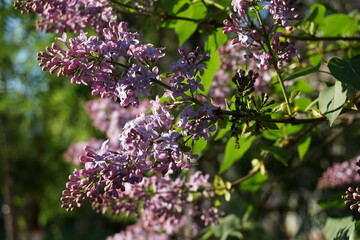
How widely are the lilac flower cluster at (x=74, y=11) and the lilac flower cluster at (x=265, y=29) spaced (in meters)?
0.53

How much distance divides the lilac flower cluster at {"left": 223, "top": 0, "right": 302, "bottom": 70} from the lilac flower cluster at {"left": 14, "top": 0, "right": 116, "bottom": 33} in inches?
20.9

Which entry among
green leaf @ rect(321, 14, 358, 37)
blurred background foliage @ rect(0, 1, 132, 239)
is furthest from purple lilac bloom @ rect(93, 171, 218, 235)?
blurred background foliage @ rect(0, 1, 132, 239)

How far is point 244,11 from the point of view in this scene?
1204 mm

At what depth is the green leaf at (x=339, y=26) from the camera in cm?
200

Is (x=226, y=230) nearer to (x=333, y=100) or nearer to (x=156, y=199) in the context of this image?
(x=156, y=199)

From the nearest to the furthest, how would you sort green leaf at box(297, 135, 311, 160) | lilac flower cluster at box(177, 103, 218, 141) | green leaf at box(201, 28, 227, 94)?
lilac flower cluster at box(177, 103, 218, 141) < green leaf at box(201, 28, 227, 94) < green leaf at box(297, 135, 311, 160)

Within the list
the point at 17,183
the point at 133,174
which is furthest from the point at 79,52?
the point at 17,183

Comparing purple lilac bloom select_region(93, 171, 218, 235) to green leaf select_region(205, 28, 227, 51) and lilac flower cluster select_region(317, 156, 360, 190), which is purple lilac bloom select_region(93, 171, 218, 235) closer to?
green leaf select_region(205, 28, 227, 51)

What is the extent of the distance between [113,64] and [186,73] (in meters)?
0.18

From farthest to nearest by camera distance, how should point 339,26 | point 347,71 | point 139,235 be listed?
point 139,235, point 339,26, point 347,71

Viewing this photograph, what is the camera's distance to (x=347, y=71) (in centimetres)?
121

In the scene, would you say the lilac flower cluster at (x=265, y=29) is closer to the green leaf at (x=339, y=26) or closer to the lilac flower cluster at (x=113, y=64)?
the lilac flower cluster at (x=113, y=64)

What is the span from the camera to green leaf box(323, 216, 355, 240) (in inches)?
58.8

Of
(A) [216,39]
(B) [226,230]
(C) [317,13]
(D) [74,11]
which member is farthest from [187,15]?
(B) [226,230]
